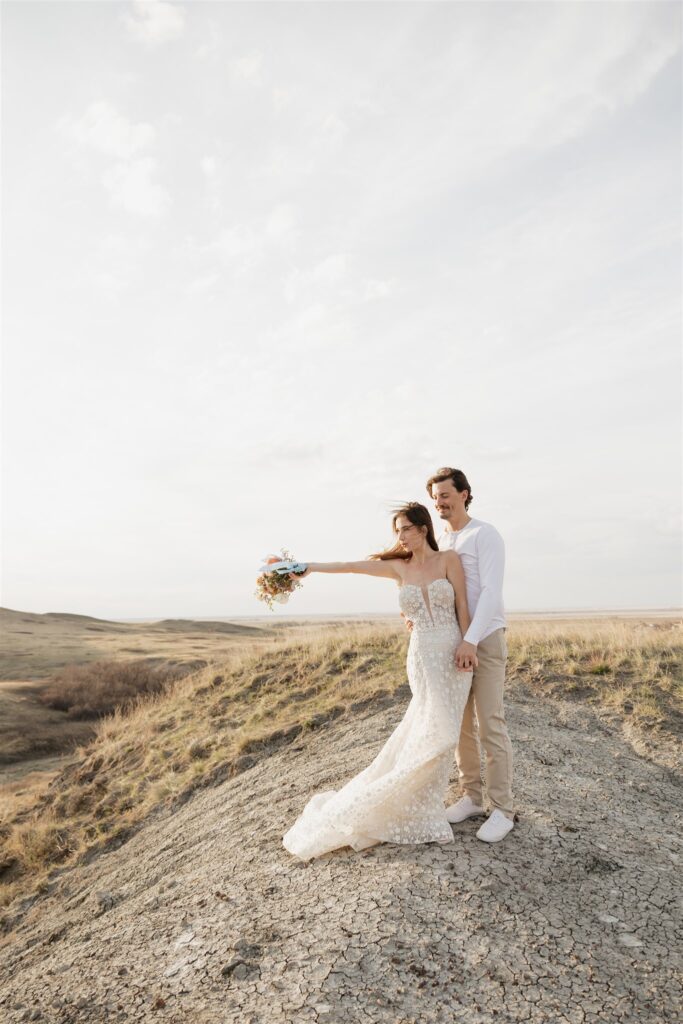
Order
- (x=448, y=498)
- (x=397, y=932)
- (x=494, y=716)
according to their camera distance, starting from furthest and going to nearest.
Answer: (x=448, y=498)
(x=494, y=716)
(x=397, y=932)

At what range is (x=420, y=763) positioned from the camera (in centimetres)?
654

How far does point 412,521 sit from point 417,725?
201 centimetres

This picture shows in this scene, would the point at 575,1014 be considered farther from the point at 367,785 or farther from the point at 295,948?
the point at 367,785

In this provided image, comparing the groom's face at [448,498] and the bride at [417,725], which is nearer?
the bride at [417,725]

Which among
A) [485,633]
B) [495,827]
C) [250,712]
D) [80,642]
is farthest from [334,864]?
[80,642]

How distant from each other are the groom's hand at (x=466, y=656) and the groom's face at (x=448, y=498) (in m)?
1.29

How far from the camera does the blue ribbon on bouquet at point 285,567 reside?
7172 mm

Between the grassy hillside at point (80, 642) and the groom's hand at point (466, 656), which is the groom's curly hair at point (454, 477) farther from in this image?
the grassy hillside at point (80, 642)

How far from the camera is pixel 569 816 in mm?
7637

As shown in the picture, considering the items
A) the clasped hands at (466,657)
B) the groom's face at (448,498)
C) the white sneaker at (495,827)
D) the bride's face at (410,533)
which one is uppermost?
the groom's face at (448,498)

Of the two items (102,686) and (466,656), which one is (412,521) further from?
(102,686)

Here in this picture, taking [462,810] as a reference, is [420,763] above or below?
above

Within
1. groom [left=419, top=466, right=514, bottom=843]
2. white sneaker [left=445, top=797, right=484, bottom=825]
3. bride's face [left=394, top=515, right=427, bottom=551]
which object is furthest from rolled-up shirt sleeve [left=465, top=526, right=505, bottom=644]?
white sneaker [left=445, top=797, right=484, bottom=825]

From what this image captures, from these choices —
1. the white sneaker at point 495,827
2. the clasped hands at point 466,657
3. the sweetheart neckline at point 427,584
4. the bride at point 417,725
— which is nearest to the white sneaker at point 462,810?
the white sneaker at point 495,827
